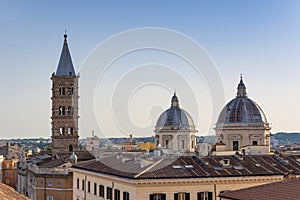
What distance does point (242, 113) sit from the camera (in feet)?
198

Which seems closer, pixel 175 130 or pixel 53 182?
pixel 53 182

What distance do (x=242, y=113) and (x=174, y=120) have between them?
40.9 ft

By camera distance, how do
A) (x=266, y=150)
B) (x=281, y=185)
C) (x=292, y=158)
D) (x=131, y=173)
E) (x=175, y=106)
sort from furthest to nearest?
(x=175, y=106), (x=266, y=150), (x=292, y=158), (x=131, y=173), (x=281, y=185)

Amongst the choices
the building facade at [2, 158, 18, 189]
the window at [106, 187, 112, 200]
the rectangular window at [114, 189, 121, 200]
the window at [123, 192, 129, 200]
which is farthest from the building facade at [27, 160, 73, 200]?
the building facade at [2, 158, 18, 189]

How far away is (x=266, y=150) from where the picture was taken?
5541 centimetres

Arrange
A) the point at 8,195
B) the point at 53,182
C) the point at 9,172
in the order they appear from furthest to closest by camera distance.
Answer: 1. the point at 9,172
2. the point at 53,182
3. the point at 8,195

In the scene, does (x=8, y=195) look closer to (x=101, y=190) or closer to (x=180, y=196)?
(x=180, y=196)

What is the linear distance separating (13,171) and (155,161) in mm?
58941

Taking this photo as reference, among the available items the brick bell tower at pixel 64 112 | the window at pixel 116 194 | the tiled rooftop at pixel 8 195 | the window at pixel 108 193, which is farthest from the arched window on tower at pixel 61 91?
the tiled rooftop at pixel 8 195

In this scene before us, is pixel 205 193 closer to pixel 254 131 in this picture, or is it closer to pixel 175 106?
pixel 254 131

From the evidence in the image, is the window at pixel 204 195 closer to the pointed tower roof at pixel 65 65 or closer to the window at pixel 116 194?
the window at pixel 116 194

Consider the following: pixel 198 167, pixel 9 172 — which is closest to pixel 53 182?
pixel 198 167

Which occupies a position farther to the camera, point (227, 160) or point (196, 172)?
point (227, 160)

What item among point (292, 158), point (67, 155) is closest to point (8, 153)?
point (67, 155)
